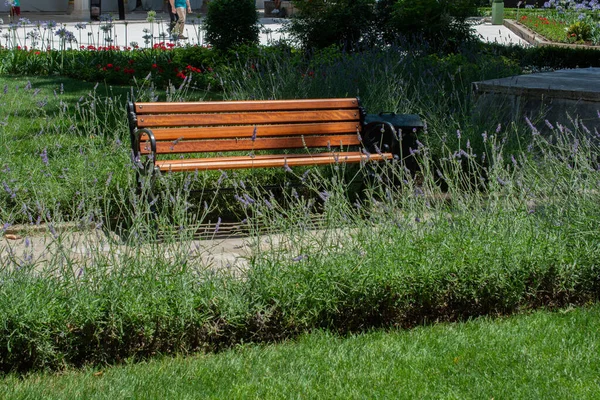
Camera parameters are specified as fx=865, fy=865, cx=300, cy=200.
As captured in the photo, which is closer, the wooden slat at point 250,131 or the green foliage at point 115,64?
the wooden slat at point 250,131

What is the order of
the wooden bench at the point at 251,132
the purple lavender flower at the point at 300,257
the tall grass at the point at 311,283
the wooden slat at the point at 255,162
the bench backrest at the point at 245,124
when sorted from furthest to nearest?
the bench backrest at the point at 245,124 < the wooden bench at the point at 251,132 < the wooden slat at the point at 255,162 < the purple lavender flower at the point at 300,257 < the tall grass at the point at 311,283

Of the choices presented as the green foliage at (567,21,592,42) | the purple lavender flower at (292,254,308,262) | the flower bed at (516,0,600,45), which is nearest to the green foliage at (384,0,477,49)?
the flower bed at (516,0,600,45)

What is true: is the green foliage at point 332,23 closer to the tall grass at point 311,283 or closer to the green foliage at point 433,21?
the green foliage at point 433,21

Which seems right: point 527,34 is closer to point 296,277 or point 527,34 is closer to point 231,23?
point 231,23

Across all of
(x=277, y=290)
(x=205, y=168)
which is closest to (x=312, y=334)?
(x=277, y=290)

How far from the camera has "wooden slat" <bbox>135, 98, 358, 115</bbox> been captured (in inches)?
246

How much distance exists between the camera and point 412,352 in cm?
388

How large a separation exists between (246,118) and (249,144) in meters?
0.22

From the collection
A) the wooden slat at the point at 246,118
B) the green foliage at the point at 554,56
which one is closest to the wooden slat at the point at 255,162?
the wooden slat at the point at 246,118

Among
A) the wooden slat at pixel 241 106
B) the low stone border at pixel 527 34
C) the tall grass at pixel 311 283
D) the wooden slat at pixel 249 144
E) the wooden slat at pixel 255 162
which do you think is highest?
the low stone border at pixel 527 34

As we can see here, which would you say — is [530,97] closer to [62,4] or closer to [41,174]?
[41,174]

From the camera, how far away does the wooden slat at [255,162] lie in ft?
19.1

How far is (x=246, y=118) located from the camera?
660 cm

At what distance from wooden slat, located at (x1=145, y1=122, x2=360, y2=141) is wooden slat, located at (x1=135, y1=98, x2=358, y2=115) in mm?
137
